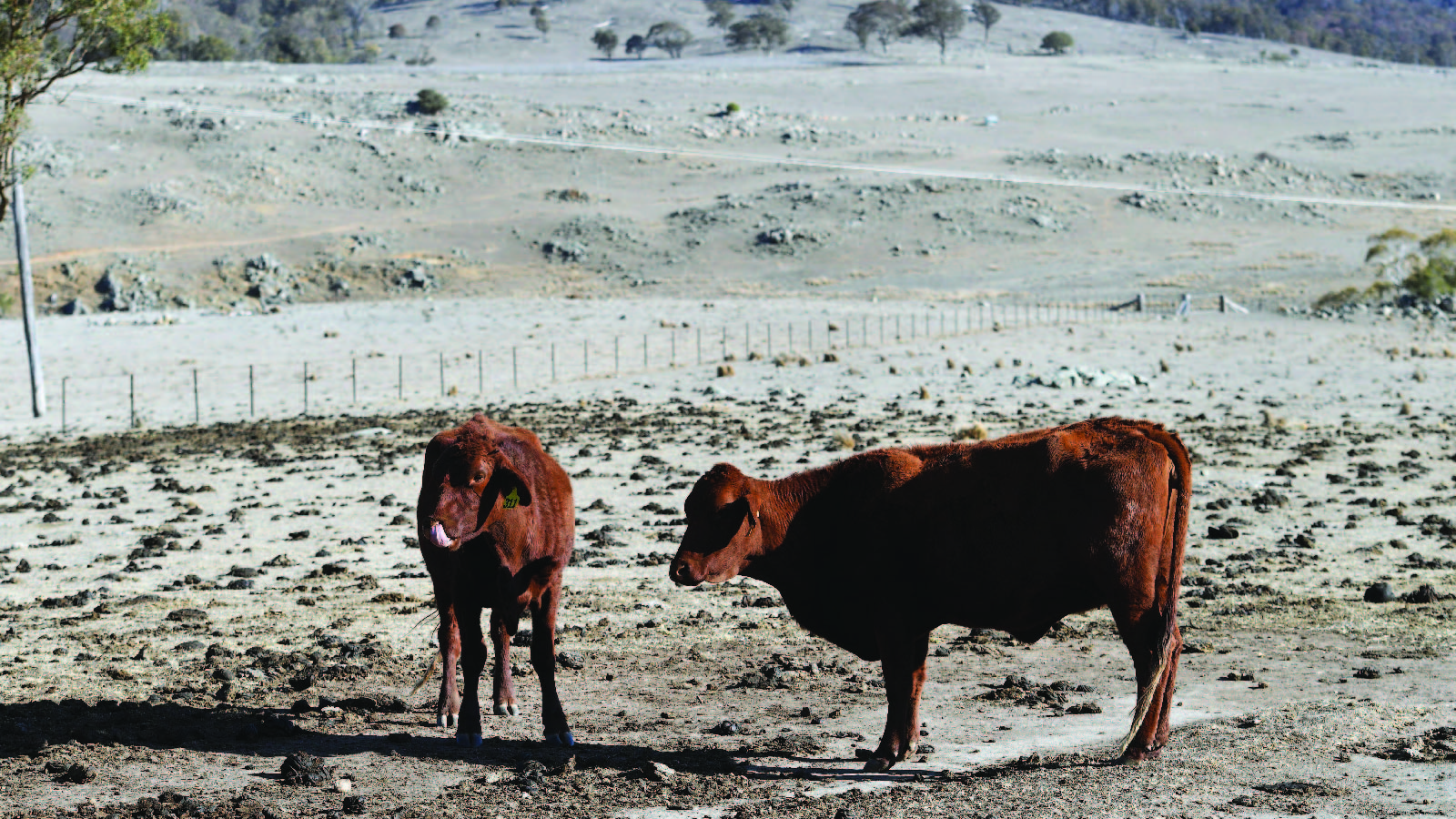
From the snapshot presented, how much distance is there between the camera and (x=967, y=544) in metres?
9.72

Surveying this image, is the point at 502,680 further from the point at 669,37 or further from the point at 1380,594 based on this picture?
the point at 669,37

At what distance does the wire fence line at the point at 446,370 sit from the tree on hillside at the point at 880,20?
125 m

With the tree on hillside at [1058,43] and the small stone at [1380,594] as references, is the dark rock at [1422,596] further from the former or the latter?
the tree on hillside at [1058,43]

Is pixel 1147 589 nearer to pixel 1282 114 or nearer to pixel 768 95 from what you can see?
pixel 768 95

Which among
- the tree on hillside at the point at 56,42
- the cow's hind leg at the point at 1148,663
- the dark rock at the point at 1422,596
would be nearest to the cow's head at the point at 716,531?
the cow's hind leg at the point at 1148,663

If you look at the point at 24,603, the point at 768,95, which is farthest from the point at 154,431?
the point at 768,95

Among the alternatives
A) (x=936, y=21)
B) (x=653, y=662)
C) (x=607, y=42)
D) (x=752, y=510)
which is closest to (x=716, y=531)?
(x=752, y=510)

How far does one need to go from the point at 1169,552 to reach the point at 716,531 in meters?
2.93

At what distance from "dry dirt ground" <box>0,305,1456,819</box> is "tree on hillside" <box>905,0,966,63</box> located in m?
149

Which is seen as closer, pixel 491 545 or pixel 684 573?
pixel 684 573

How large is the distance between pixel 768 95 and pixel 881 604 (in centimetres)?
11796

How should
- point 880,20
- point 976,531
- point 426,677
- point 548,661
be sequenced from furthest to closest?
1. point 880,20
2. point 426,677
3. point 548,661
4. point 976,531

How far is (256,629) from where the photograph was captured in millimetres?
14820

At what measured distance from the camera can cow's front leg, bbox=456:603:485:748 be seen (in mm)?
10453
